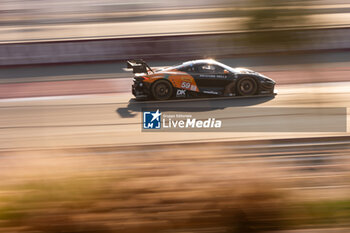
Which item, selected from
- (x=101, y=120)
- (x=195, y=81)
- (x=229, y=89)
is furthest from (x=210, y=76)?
(x=101, y=120)

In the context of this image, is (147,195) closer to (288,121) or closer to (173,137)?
(173,137)

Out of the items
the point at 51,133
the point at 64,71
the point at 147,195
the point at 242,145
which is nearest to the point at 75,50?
the point at 64,71

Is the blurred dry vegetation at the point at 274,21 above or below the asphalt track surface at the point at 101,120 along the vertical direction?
above

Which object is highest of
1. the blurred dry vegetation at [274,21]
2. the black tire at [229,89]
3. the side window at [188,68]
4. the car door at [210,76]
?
the blurred dry vegetation at [274,21]

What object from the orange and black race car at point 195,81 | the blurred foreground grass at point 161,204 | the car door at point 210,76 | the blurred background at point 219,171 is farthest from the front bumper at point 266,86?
the blurred foreground grass at point 161,204

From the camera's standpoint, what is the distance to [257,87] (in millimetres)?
10281

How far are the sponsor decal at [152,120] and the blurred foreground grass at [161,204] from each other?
369cm

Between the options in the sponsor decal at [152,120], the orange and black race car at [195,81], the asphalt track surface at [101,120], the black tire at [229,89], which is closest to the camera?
the asphalt track surface at [101,120]

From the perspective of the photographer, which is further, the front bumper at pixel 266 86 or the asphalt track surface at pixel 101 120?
the front bumper at pixel 266 86

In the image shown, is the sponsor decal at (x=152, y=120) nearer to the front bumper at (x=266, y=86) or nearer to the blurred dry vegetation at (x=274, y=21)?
the front bumper at (x=266, y=86)

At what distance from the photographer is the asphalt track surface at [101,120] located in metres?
7.96

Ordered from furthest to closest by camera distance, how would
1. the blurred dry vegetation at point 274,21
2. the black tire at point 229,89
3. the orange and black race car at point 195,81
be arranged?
the black tire at point 229,89 → the orange and black race car at point 195,81 → the blurred dry vegetation at point 274,21

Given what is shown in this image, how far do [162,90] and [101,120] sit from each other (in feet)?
5.79

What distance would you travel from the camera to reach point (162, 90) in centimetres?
1020
